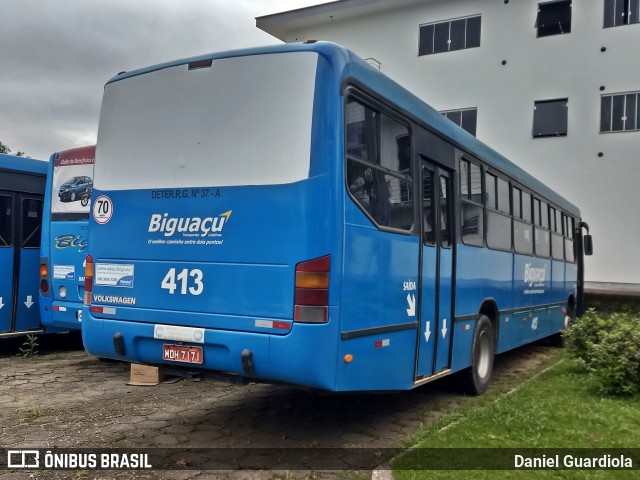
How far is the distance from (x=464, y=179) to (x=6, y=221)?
680 cm

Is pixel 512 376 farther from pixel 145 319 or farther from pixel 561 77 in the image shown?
pixel 561 77

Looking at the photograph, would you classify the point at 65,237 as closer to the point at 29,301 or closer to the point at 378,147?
the point at 29,301

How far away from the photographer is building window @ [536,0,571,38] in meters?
19.7

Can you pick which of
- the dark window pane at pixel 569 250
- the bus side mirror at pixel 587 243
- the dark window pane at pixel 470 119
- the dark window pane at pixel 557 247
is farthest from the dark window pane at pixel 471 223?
the dark window pane at pixel 470 119

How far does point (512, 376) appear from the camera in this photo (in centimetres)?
892

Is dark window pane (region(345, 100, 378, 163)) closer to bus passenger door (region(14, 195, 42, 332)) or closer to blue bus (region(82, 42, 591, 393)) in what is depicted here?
blue bus (region(82, 42, 591, 393))

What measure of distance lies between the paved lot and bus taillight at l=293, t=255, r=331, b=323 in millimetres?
1192

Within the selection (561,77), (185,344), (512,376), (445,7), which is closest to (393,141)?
(185,344)

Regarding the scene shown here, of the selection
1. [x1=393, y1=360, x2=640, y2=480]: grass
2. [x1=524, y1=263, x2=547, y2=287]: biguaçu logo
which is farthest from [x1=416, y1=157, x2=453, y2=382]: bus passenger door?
[x1=524, y1=263, x2=547, y2=287]: biguaçu logo

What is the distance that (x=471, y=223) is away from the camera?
7.10 metres

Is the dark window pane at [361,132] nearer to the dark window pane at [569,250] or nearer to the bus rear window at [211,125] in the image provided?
the bus rear window at [211,125]

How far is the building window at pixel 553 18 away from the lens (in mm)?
19703

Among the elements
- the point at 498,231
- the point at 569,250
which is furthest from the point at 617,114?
the point at 498,231

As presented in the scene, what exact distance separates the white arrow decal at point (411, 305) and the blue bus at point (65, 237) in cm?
531
